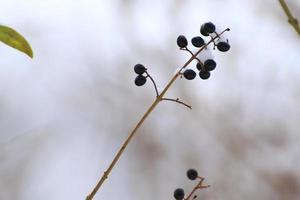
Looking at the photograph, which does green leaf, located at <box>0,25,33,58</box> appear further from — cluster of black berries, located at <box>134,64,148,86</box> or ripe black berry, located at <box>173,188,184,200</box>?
ripe black berry, located at <box>173,188,184,200</box>

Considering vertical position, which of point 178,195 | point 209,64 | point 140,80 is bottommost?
point 178,195

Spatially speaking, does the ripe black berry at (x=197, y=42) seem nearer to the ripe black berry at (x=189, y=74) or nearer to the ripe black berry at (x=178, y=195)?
the ripe black berry at (x=189, y=74)

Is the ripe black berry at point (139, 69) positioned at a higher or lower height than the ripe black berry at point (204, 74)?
lower

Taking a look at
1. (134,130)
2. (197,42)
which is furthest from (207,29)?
(134,130)

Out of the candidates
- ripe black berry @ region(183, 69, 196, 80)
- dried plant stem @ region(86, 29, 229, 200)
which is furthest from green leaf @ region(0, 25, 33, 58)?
ripe black berry @ region(183, 69, 196, 80)

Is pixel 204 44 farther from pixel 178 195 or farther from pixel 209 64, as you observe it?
pixel 178 195

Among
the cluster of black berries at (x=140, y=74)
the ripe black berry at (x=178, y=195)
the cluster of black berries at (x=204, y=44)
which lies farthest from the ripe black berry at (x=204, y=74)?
the ripe black berry at (x=178, y=195)

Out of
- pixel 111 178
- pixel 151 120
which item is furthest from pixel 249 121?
pixel 111 178

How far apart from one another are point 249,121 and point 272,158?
1.02ft

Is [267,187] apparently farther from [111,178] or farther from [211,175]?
[111,178]

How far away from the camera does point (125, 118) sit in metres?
3.38

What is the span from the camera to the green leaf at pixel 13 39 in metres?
0.75

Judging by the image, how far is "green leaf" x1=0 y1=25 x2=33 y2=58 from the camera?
0.75 m

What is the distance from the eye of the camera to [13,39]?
762 mm
